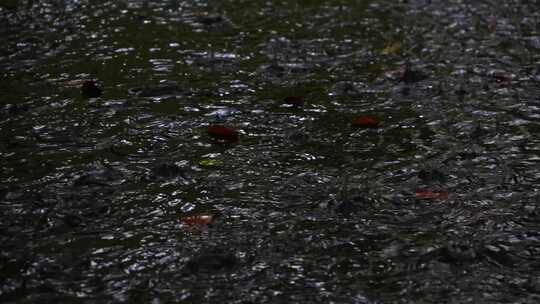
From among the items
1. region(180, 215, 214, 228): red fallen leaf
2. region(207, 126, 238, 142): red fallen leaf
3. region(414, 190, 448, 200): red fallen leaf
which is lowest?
region(414, 190, 448, 200): red fallen leaf

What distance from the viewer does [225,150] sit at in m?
3.33

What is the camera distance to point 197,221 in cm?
277

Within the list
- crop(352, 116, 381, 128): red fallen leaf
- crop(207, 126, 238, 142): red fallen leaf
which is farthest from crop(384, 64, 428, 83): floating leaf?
crop(207, 126, 238, 142): red fallen leaf

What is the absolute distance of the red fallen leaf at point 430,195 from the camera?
2.91m

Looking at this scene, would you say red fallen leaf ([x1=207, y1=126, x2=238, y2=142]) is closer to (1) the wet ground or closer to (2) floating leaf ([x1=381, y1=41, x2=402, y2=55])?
(1) the wet ground

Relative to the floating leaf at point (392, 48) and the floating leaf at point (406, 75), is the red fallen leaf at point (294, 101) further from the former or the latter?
the floating leaf at point (392, 48)

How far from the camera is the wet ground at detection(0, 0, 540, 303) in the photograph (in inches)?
97.5

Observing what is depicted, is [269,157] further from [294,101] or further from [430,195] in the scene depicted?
[430,195]

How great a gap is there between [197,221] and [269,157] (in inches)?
24.1

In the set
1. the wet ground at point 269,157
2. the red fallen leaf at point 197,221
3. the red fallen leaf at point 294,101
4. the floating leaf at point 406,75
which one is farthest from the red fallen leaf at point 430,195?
the floating leaf at point 406,75

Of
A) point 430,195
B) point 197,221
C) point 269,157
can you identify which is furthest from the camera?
point 269,157

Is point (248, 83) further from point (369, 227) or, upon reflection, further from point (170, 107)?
point (369, 227)

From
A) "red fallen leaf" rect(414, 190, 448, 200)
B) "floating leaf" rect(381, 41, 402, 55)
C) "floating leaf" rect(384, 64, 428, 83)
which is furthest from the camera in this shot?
"floating leaf" rect(381, 41, 402, 55)

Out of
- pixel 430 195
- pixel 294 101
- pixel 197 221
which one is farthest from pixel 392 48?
pixel 197 221
